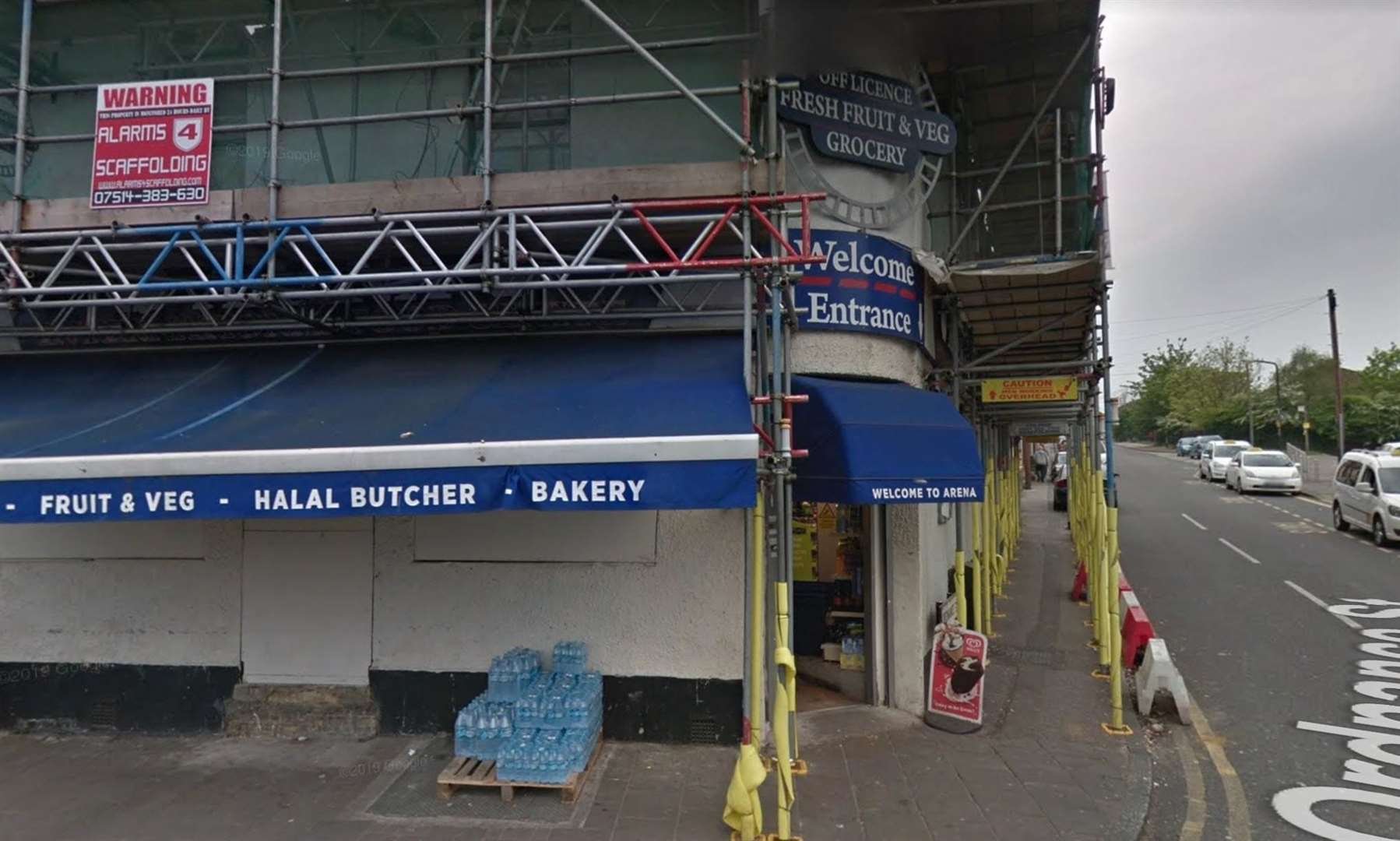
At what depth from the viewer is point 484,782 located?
520cm

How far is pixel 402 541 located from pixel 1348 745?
8047mm

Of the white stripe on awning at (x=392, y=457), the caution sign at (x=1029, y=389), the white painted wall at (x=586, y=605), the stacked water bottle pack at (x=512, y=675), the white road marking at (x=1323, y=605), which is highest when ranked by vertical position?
the caution sign at (x=1029, y=389)

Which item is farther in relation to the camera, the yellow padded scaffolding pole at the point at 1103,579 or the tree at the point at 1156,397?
the tree at the point at 1156,397

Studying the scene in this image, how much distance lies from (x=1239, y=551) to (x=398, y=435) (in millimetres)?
17611

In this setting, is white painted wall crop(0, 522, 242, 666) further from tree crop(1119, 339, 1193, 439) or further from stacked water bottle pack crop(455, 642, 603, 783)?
tree crop(1119, 339, 1193, 439)

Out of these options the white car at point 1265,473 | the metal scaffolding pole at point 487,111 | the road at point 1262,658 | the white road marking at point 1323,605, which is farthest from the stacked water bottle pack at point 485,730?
the white car at point 1265,473

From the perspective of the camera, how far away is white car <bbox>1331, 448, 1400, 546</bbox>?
16.2m

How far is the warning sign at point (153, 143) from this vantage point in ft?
20.8

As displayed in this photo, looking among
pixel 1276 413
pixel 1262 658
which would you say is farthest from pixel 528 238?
pixel 1276 413

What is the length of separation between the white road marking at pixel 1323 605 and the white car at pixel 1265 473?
17.7 metres

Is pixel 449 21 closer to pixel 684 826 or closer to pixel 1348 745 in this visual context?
pixel 684 826

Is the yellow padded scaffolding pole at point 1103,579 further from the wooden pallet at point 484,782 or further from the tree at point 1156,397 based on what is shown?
the tree at point 1156,397

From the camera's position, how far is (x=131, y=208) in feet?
20.6

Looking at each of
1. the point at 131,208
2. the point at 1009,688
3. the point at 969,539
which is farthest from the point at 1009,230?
the point at 131,208
